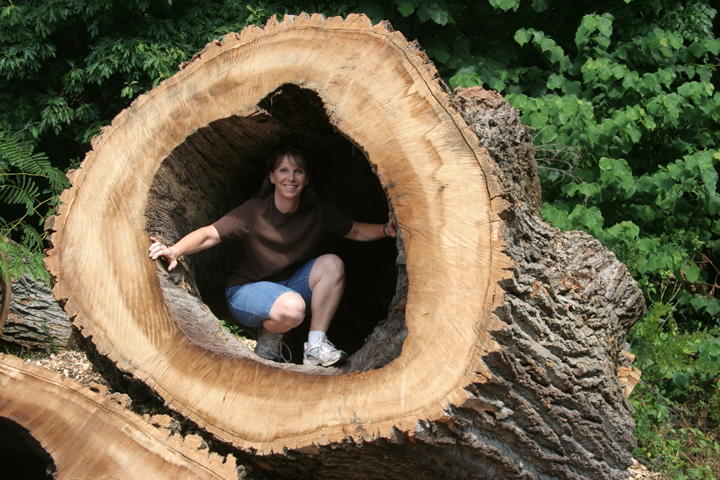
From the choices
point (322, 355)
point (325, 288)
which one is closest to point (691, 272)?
point (325, 288)

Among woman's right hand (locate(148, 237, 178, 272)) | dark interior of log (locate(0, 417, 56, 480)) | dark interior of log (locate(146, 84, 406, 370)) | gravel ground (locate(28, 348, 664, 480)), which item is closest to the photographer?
dark interior of log (locate(0, 417, 56, 480))

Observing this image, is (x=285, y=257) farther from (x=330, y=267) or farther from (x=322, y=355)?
(x=322, y=355)

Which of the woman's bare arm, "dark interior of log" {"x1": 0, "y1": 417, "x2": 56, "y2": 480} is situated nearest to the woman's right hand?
the woman's bare arm

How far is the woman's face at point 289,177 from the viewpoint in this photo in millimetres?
3555

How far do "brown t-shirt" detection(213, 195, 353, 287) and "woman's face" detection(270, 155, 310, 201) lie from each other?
0.45 feet

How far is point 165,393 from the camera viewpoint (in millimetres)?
3000

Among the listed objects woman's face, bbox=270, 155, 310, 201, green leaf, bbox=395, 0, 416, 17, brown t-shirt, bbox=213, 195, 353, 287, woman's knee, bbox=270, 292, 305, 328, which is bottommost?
woman's knee, bbox=270, 292, 305, 328

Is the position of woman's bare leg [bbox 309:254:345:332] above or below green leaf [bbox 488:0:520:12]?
below

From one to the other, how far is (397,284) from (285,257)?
816 millimetres

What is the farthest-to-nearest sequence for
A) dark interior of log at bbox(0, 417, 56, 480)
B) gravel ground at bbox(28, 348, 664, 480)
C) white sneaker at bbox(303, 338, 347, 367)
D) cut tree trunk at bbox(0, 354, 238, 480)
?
gravel ground at bbox(28, 348, 664, 480)
white sneaker at bbox(303, 338, 347, 367)
dark interior of log at bbox(0, 417, 56, 480)
cut tree trunk at bbox(0, 354, 238, 480)

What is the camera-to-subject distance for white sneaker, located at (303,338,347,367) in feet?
11.5

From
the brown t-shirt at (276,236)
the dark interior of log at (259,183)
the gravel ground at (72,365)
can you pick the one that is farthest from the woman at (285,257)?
the gravel ground at (72,365)

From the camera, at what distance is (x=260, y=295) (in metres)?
3.65

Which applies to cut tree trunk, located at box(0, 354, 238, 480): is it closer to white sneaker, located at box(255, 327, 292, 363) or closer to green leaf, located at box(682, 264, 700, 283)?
white sneaker, located at box(255, 327, 292, 363)
